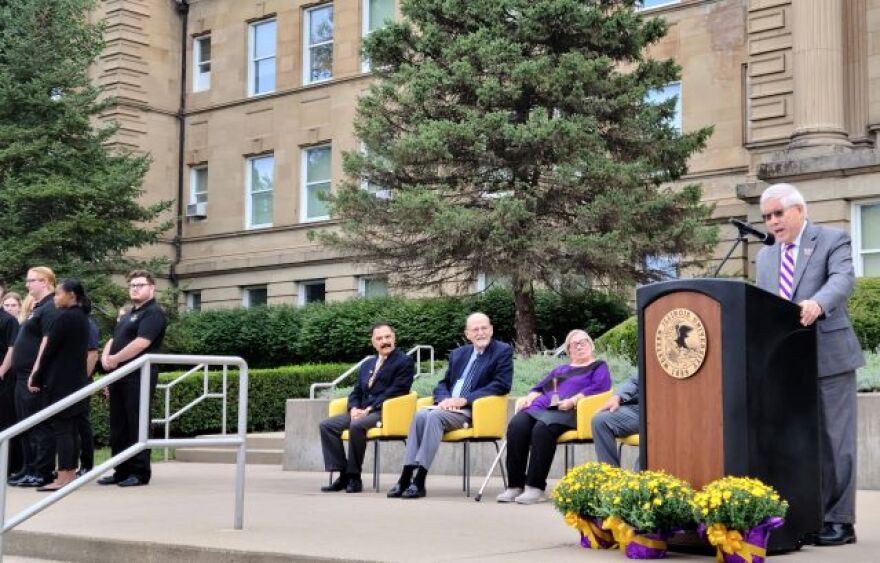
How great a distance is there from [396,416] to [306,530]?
3.55 metres

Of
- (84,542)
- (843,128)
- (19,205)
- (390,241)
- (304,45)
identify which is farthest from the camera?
(304,45)

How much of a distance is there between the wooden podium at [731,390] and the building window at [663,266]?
14.8 m

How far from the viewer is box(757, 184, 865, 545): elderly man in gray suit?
7801 millimetres

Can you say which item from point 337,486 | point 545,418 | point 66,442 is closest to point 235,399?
point 337,486

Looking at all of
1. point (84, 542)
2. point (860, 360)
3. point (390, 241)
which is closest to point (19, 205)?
point (390, 241)

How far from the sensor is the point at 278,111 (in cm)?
3934

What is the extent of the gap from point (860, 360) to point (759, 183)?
63.8ft

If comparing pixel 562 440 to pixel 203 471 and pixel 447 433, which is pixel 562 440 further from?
pixel 203 471

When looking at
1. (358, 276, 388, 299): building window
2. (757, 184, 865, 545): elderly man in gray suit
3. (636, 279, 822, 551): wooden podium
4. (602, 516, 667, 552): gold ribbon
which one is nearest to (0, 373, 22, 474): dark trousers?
(602, 516, 667, 552): gold ribbon

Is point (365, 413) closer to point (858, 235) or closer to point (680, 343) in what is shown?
point (680, 343)

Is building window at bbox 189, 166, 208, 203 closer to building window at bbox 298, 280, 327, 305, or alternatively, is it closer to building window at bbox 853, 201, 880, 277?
building window at bbox 298, 280, 327, 305

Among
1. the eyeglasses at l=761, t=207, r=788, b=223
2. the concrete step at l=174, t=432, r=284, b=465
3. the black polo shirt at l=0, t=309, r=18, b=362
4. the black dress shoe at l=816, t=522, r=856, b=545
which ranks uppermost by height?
the eyeglasses at l=761, t=207, r=788, b=223

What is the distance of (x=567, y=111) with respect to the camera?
2273cm

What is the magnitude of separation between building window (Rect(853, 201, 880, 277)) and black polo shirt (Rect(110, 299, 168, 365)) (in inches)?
656
